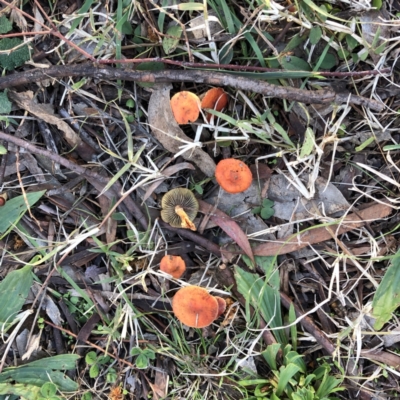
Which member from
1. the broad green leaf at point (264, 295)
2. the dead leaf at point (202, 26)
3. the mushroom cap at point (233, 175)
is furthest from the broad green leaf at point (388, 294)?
the dead leaf at point (202, 26)

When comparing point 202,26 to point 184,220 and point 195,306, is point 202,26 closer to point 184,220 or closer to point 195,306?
point 184,220

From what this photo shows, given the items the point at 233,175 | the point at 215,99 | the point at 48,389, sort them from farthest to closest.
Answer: the point at 48,389 < the point at 215,99 < the point at 233,175

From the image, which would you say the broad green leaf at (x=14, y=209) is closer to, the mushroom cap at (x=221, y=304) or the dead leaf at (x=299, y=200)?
the mushroom cap at (x=221, y=304)

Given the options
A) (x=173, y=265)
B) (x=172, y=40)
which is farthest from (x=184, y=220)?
(x=172, y=40)

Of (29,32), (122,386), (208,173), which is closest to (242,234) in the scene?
(208,173)

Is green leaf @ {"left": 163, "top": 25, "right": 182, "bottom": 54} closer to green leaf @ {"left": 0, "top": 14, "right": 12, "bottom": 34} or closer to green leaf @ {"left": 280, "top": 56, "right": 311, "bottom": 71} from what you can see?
green leaf @ {"left": 280, "top": 56, "right": 311, "bottom": 71}

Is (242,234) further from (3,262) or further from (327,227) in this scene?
(3,262)
